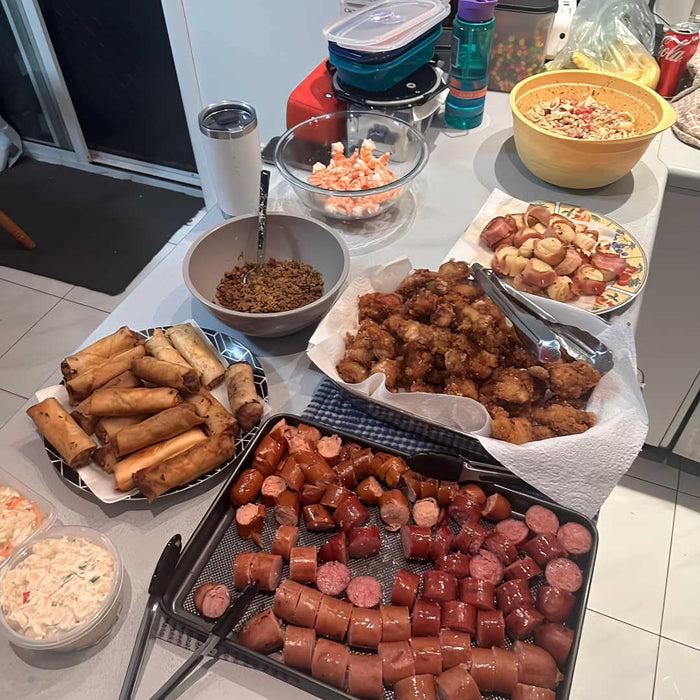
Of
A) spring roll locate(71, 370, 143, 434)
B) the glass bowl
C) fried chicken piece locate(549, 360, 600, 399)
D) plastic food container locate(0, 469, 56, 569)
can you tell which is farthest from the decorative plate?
plastic food container locate(0, 469, 56, 569)

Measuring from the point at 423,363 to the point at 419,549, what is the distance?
0.29m

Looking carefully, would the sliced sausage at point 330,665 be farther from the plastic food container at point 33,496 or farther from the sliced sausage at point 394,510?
the plastic food container at point 33,496

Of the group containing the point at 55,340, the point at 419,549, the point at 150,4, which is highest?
the point at 419,549

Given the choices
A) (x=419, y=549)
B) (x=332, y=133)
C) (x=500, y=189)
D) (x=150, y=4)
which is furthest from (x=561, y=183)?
(x=150, y=4)

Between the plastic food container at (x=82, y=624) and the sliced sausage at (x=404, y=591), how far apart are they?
0.34 metres

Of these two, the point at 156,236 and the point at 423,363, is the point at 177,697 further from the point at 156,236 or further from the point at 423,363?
the point at 156,236

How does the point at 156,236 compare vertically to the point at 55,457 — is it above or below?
below

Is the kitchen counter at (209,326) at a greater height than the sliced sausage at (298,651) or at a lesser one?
lesser

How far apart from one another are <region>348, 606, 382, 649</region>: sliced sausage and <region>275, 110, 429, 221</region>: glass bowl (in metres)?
0.84

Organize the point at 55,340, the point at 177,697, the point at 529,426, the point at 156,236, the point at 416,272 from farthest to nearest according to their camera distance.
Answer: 1. the point at 156,236
2. the point at 55,340
3. the point at 416,272
4. the point at 529,426
5. the point at 177,697

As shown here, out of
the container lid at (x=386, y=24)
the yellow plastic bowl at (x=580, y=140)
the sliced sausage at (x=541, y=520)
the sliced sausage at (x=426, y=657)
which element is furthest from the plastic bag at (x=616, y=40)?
the sliced sausage at (x=426, y=657)

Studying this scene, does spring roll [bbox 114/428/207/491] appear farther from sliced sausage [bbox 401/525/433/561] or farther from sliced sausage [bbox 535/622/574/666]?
sliced sausage [bbox 535/622/574/666]

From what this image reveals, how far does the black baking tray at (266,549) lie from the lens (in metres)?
0.70

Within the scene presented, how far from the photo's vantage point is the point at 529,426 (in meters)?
0.89
